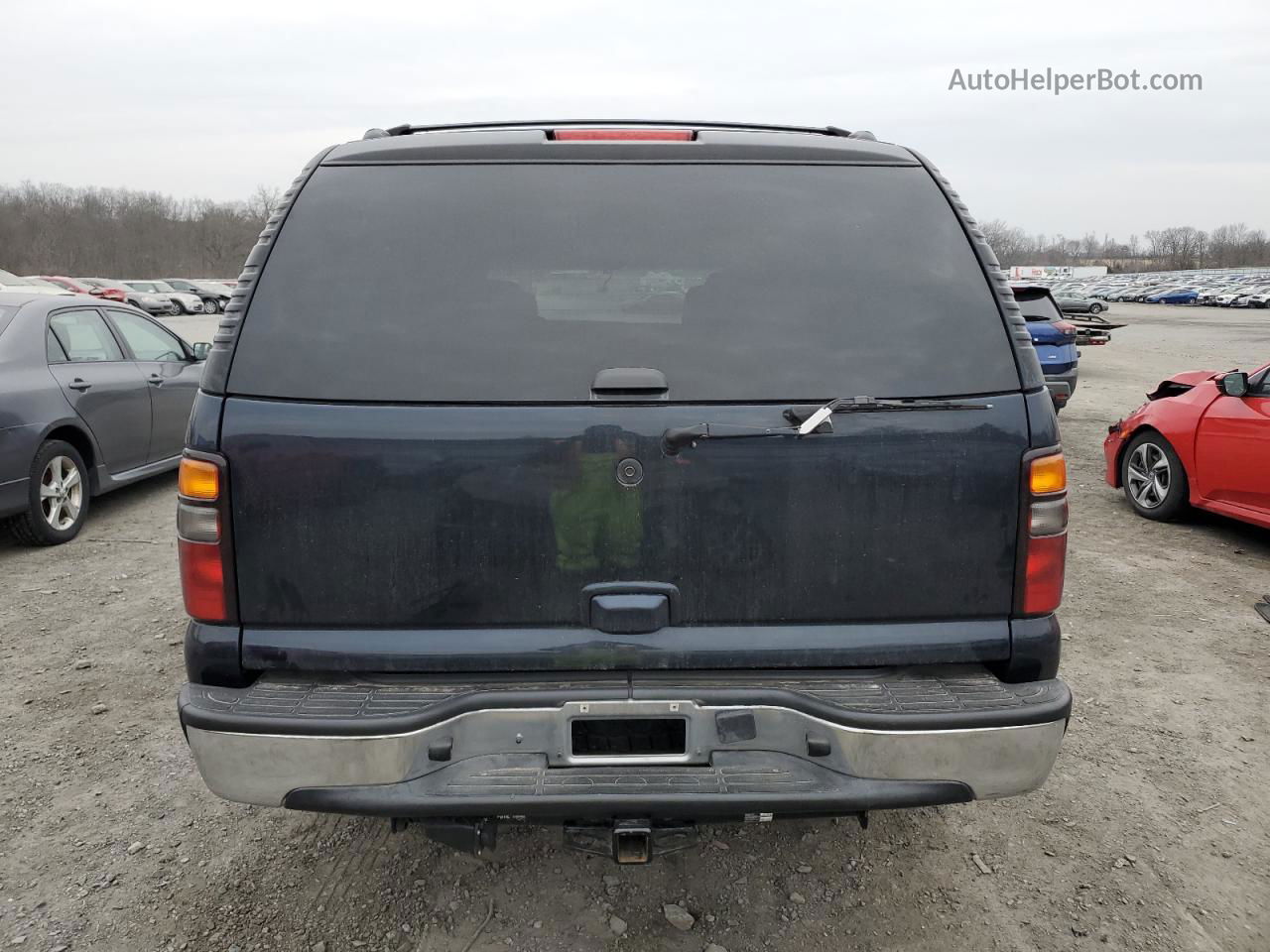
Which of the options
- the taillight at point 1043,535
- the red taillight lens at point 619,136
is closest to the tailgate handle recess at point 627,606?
the taillight at point 1043,535

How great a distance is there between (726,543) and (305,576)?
0.99 metres

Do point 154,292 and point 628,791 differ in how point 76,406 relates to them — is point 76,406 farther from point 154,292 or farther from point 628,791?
point 154,292

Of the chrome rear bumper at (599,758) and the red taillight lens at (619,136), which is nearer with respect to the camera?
the chrome rear bumper at (599,758)

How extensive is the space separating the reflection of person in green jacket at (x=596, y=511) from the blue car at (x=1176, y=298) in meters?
75.1

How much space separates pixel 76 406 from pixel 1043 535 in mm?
6325

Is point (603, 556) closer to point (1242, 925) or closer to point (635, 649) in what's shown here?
point (635, 649)

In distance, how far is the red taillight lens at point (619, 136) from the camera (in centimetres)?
241

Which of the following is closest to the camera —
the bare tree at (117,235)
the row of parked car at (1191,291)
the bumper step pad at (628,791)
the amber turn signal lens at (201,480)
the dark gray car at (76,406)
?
the bumper step pad at (628,791)

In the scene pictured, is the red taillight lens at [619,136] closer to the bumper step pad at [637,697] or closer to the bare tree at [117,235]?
the bumper step pad at [637,697]

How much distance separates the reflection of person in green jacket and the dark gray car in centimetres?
506

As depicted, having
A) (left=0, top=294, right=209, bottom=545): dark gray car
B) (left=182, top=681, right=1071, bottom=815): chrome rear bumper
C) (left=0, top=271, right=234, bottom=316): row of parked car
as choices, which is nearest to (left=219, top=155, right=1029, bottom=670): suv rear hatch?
(left=182, top=681, right=1071, bottom=815): chrome rear bumper

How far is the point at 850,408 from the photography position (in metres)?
2.06

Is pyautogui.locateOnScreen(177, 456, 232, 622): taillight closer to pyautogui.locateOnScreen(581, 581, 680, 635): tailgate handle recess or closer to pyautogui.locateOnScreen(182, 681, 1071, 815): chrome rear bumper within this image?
pyautogui.locateOnScreen(182, 681, 1071, 815): chrome rear bumper

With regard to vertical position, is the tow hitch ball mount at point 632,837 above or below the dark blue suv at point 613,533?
below
